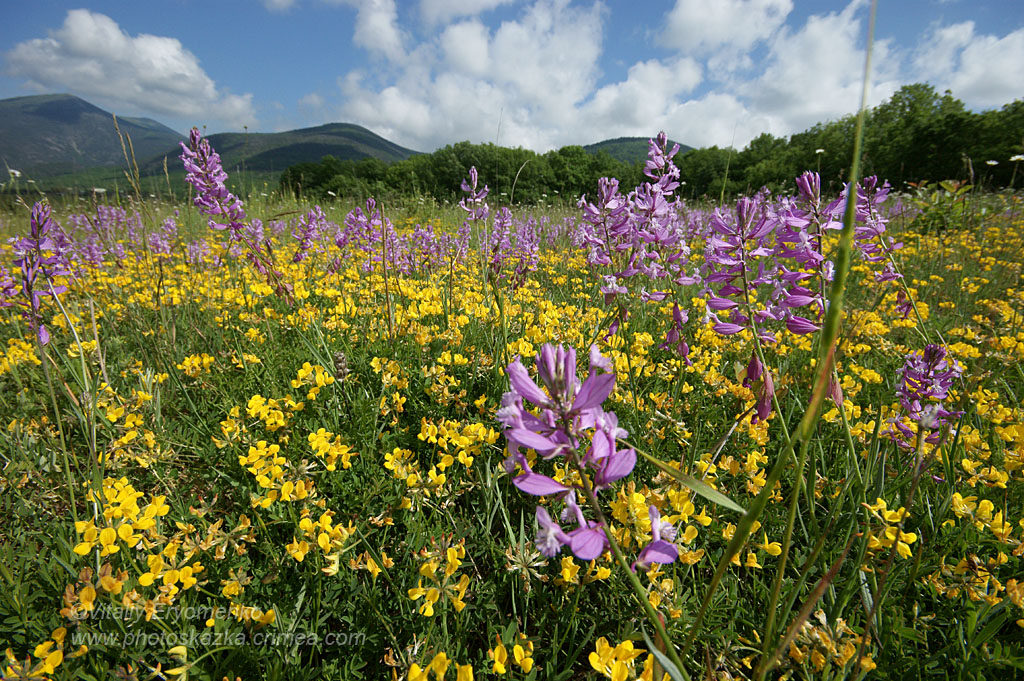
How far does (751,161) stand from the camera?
1873 inches

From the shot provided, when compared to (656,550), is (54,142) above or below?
above

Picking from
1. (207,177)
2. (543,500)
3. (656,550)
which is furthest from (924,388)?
(207,177)

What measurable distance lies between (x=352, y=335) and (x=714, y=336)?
2.68 meters

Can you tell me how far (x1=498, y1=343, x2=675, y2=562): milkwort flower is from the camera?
0.72m

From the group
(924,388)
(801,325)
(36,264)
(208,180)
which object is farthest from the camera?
(208,180)

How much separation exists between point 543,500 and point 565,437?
3.90 ft

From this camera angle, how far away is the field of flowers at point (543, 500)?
1.14 metres

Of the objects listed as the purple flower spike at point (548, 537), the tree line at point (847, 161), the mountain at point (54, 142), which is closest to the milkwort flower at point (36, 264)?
the purple flower spike at point (548, 537)

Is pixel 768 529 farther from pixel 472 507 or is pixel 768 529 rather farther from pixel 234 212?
pixel 234 212

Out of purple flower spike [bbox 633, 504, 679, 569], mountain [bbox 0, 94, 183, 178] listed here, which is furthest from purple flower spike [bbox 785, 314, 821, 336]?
mountain [bbox 0, 94, 183, 178]

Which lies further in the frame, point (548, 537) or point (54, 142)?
point (54, 142)

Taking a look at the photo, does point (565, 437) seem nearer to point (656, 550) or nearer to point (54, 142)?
point (656, 550)

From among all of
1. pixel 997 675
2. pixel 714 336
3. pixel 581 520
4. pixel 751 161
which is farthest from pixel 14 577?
pixel 751 161

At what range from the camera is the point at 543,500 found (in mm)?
1866
